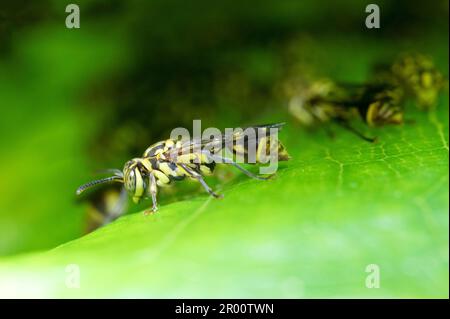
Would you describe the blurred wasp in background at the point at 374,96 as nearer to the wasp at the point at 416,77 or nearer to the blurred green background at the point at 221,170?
the wasp at the point at 416,77

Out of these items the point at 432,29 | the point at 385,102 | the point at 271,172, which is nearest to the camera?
the point at 271,172

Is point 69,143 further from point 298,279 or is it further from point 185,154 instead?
point 298,279

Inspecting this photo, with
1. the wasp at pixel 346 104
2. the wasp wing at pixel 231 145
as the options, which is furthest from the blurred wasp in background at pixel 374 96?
the wasp wing at pixel 231 145

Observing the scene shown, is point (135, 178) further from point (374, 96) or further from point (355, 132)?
point (374, 96)

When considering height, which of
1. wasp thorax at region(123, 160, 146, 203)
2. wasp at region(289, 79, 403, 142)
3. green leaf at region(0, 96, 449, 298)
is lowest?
green leaf at region(0, 96, 449, 298)

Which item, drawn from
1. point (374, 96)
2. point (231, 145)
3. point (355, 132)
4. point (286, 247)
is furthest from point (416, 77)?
point (286, 247)

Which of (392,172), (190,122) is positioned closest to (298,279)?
(392,172)

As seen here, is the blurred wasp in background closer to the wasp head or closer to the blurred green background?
the blurred green background

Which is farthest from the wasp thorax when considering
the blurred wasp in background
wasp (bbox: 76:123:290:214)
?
the blurred wasp in background
